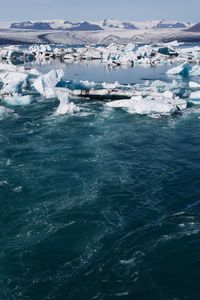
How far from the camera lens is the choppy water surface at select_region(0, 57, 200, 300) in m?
7.00

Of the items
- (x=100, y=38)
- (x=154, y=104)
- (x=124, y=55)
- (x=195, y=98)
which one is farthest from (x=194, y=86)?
(x=100, y=38)

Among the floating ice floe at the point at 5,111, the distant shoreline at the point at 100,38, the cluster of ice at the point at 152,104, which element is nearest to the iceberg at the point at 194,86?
the cluster of ice at the point at 152,104

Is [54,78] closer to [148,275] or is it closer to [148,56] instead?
[148,275]

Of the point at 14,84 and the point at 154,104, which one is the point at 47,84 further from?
the point at 154,104

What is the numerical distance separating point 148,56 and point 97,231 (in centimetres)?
4857

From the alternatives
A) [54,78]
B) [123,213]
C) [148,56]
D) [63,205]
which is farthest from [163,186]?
[148,56]

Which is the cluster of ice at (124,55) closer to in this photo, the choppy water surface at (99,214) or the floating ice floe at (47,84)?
the floating ice floe at (47,84)

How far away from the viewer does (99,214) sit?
30.2 feet

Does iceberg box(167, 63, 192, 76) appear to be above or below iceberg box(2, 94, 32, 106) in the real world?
above

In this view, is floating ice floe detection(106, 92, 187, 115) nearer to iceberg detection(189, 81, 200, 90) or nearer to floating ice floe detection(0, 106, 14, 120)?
floating ice floe detection(0, 106, 14, 120)

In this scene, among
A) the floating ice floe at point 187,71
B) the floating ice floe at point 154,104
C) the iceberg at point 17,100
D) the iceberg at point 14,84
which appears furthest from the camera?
the floating ice floe at point 187,71

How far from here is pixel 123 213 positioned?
9.23 m

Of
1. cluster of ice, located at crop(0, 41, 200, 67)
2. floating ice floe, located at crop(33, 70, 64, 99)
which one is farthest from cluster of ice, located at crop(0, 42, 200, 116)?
cluster of ice, located at crop(0, 41, 200, 67)

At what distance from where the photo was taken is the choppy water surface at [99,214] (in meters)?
7.00
